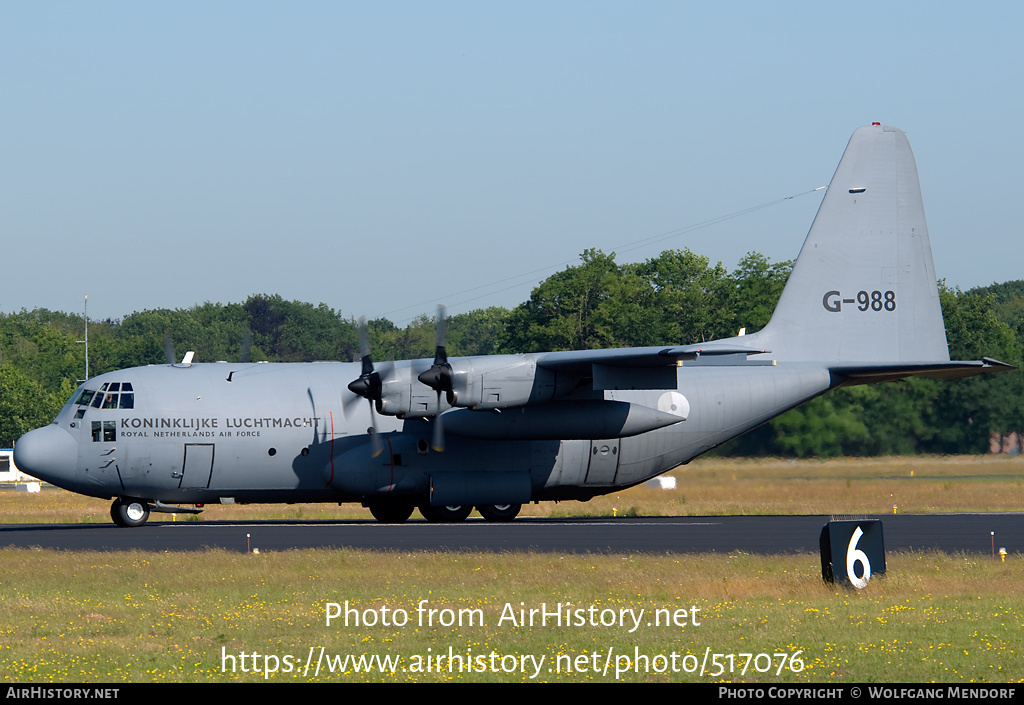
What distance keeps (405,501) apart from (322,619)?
15.6 meters

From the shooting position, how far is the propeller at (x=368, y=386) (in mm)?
26859

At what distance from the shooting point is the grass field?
37.0ft

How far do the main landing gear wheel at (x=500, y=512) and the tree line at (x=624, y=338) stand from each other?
4583mm

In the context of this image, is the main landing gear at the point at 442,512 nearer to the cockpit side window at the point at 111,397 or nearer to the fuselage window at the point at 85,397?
the cockpit side window at the point at 111,397

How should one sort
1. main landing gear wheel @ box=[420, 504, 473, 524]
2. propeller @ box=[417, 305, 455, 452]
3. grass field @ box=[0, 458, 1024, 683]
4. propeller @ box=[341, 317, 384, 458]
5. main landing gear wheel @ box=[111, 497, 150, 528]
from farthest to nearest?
main landing gear wheel @ box=[420, 504, 473, 524] < main landing gear wheel @ box=[111, 497, 150, 528] < propeller @ box=[341, 317, 384, 458] < propeller @ box=[417, 305, 455, 452] < grass field @ box=[0, 458, 1024, 683]

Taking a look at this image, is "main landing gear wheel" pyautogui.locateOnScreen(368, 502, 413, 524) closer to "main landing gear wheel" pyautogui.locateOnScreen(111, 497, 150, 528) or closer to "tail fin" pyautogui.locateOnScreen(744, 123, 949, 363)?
"main landing gear wheel" pyautogui.locateOnScreen(111, 497, 150, 528)

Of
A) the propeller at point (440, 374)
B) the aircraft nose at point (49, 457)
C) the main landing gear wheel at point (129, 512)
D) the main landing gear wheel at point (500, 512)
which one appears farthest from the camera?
the main landing gear wheel at point (500, 512)

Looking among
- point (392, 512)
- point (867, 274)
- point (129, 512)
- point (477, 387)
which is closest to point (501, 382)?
point (477, 387)

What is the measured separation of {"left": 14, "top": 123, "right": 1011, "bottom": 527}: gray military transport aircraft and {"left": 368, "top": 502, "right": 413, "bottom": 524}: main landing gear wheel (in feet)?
0.19

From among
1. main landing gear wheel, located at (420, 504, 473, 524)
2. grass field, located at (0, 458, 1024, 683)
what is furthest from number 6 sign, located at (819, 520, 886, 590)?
main landing gear wheel, located at (420, 504, 473, 524)

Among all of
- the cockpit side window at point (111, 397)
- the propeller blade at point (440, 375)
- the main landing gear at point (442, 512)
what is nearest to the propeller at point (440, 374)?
the propeller blade at point (440, 375)

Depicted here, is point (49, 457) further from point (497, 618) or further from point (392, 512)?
point (497, 618)

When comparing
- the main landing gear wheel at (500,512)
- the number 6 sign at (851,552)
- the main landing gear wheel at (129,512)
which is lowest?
the main landing gear wheel at (500,512)
